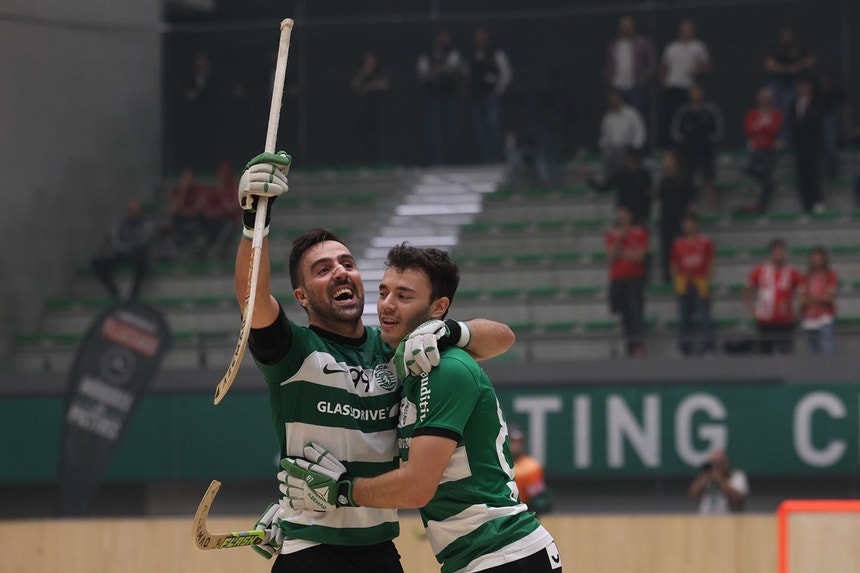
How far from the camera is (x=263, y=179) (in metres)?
4.12

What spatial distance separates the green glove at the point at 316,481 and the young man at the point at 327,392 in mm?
102

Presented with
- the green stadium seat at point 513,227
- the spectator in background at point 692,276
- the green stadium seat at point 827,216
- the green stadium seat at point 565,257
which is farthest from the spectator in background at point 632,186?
the green stadium seat at point 827,216

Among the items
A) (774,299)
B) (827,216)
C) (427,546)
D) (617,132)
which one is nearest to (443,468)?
(427,546)

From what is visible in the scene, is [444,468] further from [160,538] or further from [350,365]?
[160,538]

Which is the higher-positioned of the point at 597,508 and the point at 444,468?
the point at 444,468

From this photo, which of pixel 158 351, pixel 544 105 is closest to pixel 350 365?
pixel 158 351

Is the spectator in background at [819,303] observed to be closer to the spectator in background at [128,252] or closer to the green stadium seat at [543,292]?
the green stadium seat at [543,292]

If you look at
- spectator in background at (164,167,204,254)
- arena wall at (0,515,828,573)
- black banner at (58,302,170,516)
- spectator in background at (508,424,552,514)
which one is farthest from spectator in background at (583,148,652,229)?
arena wall at (0,515,828,573)

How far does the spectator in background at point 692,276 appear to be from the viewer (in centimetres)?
1362

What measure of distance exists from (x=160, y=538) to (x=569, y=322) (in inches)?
246

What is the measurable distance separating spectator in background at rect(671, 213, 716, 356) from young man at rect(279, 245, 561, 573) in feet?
31.3

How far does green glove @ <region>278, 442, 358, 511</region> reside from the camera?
409 cm

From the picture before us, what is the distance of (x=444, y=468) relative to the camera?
13.0 ft

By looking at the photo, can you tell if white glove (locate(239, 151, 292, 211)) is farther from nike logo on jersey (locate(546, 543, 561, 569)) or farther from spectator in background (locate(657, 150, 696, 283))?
spectator in background (locate(657, 150, 696, 283))
